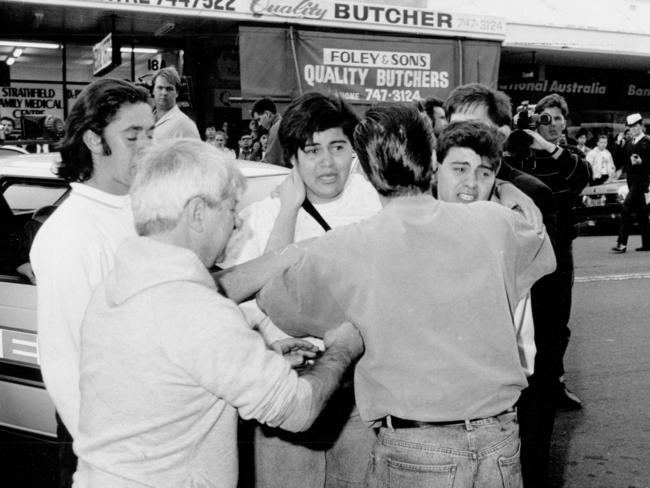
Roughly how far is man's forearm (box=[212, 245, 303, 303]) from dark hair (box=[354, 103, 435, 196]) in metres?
0.54

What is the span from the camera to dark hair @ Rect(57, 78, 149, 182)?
299 centimetres

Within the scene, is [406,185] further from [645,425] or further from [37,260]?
[645,425]

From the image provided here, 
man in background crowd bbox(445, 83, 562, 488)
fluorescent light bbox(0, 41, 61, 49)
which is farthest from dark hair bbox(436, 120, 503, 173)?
fluorescent light bbox(0, 41, 61, 49)

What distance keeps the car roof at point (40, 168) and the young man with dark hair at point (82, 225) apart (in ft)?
4.41

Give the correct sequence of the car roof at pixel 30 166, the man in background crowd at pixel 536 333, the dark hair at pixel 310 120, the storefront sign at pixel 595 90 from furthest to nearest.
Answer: the storefront sign at pixel 595 90, the car roof at pixel 30 166, the man in background crowd at pixel 536 333, the dark hair at pixel 310 120

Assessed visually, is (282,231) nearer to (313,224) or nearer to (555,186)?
(313,224)

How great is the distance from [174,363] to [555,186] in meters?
3.47

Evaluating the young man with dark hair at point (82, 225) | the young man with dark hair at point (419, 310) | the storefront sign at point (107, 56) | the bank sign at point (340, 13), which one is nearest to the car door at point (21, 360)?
the young man with dark hair at point (82, 225)

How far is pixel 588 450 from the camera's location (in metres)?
4.90

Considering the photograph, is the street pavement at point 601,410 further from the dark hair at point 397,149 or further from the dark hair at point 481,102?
the dark hair at point 397,149

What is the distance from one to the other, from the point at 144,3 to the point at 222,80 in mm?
4282

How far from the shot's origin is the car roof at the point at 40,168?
439cm

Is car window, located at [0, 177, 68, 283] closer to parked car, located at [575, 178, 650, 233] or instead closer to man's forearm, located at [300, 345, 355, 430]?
man's forearm, located at [300, 345, 355, 430]

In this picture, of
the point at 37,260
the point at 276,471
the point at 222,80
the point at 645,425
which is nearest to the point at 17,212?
the point at 37,260
